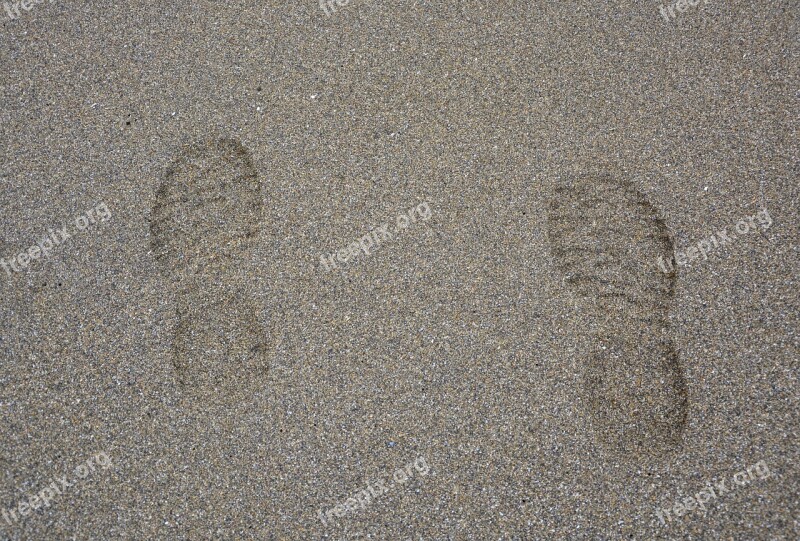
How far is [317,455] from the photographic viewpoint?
5.62 ft

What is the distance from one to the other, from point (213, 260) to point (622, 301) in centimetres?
125

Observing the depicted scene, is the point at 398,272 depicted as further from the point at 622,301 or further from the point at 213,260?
the point at 622,301

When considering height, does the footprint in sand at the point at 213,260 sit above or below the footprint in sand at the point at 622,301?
above

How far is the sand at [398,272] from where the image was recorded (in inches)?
66.2

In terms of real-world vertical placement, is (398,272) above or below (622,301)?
above

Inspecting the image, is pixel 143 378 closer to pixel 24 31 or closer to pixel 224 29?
pixel 224 29

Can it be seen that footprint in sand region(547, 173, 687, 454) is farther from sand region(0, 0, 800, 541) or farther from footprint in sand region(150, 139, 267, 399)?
footprint in sand region(150, 139, 267, 399)

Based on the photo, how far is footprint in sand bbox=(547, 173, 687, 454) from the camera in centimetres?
173

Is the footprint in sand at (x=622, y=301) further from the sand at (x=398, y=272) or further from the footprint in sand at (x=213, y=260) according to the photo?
the footprint in sand at (x=213, y=260)

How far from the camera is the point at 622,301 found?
181 cm

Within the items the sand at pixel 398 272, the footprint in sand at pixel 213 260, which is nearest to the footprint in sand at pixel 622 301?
the sand at pixel 398 272

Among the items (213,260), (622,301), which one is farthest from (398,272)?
(622,301)

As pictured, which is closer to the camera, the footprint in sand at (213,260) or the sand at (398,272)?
the sand at (398,272)

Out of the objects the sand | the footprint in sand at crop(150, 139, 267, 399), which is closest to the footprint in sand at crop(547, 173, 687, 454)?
the sand
